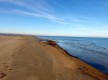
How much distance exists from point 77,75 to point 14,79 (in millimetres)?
5768

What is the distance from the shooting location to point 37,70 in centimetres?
1381

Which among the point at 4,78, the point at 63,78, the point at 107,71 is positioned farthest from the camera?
the point at 107,71

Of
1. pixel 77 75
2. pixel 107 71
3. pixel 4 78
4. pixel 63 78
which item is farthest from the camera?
pixel 107 71

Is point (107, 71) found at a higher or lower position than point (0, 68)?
lower

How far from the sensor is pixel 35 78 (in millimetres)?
11711

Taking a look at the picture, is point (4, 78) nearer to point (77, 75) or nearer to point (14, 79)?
point (14, 79)

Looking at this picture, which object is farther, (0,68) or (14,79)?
(0,68)

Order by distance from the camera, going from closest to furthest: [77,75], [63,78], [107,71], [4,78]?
[4,78]
[63,78]
[77,75]
[107,71]

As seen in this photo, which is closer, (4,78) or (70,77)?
(4,78)

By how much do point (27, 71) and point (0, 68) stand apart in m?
2.66

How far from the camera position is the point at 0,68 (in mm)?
13562

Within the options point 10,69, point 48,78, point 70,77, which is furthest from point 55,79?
point 10,69

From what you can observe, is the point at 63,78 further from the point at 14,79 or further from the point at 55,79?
the point at 14,79

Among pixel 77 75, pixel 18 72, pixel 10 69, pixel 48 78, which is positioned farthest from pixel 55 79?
pixel 10 69
